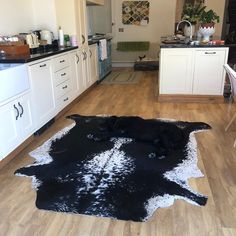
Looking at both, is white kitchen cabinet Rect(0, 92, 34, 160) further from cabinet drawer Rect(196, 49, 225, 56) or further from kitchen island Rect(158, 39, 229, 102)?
cabinet drawer Rect(196, 49, 225, 56)

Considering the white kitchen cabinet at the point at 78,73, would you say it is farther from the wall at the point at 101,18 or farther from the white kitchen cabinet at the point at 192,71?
the wall at the point at 101,18

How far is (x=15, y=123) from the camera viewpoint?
2.47 meters

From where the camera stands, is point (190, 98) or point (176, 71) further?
point (190, 98)

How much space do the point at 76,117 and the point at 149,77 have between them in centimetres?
303

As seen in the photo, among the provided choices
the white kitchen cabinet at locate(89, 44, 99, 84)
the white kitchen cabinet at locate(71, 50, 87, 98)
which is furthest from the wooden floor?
the white kitchen cabinet at locate(89, 44, 99, 84)

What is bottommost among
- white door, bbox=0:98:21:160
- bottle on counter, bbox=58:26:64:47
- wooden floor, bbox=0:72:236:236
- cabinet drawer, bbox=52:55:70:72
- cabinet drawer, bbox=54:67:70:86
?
wooden floor, bbox=0:72:236:236

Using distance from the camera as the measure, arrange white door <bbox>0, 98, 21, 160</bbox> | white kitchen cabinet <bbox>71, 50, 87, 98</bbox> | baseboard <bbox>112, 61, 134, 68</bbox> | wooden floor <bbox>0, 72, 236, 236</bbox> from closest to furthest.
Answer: wooden floor <bbox>0, 72, 236, 236</bbox>, white door <bbox>0, 98, 21, 160</bbox>, white kitchen cabinet <bbox>71, 50, 87, 98</bbox>, baseboard <bbox>112, 61, 134, 68</bbox>

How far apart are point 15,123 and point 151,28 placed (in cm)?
591

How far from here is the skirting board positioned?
4.11 metres

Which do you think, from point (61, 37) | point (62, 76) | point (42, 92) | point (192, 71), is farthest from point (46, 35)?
point (192, 71)

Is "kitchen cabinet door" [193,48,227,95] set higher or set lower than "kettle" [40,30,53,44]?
lower

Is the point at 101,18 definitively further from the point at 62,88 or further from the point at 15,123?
the point at 15,123

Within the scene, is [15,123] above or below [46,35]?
below

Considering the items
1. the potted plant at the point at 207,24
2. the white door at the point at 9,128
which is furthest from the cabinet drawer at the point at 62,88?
the potted plant at the point at 207,24
